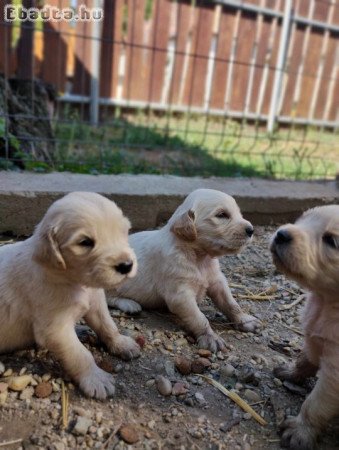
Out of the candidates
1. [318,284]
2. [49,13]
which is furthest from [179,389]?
[49,13]

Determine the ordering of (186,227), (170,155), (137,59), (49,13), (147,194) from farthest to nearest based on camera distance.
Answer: (137,59) → (170,155) → (49,13) → (147,194) → (186,227)

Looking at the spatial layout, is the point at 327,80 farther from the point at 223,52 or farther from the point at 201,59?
the point at 201,59

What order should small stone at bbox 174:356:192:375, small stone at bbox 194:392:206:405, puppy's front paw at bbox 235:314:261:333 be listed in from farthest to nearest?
puppy's front paw at bbox 235:314:261:333 < small stone at bbox 174:356:192:375 < small stone at bbox 194:392:206:405

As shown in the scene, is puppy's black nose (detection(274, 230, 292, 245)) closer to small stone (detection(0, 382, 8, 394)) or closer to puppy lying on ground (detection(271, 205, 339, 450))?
puppy lying on ground (detection(271, 205, 339, 450))

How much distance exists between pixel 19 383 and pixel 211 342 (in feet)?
4.40

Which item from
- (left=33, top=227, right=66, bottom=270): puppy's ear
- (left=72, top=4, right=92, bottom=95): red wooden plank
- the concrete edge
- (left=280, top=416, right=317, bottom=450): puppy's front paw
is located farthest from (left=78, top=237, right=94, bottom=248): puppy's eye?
(left=72, top=4, right=92, bottom=95): red wooden plank

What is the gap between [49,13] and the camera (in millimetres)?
7250

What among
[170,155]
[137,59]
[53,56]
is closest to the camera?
[170,155]

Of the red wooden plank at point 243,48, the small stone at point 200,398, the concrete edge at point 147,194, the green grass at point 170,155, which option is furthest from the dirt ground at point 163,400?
the red wooden plank at point 243,48

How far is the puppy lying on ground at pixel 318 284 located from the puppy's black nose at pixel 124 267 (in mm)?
823

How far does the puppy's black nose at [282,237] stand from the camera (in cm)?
265

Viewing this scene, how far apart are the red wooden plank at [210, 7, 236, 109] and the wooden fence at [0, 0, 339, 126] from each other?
0.07ft

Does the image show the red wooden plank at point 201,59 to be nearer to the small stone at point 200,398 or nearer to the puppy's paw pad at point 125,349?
the puppy's paw pad at point 125,349

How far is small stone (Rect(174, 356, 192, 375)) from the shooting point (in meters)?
3.14
